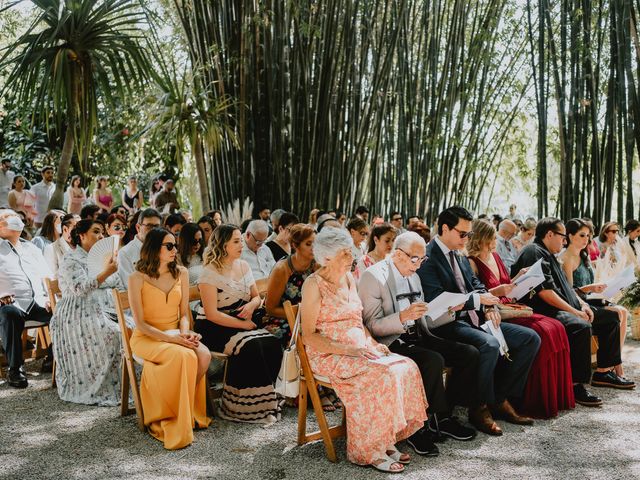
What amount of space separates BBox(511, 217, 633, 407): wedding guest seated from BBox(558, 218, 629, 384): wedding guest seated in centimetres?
10

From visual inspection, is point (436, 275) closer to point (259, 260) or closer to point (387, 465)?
point (387, 465)

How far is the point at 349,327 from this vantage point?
10.0ft

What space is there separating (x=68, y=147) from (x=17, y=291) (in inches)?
80.8

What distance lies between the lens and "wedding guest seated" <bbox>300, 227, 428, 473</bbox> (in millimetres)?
2881

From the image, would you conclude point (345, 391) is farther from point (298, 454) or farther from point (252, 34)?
point (252, 34)

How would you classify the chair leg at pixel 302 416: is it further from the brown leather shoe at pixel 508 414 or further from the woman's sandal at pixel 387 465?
the brown leather shoe at pixel 508 414

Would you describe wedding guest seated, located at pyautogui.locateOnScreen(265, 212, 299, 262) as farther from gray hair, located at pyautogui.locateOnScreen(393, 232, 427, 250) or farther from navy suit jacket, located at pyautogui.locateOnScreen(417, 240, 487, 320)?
gray hair, located at pyautogui.locateOnScreen(393, 232, 427, 250)

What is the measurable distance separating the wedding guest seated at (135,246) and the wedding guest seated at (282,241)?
996mm

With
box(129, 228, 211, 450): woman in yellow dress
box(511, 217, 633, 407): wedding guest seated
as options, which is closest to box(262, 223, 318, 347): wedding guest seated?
box(129, 228, 211, 450): woman in yellow dress

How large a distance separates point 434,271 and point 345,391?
0.94 metres

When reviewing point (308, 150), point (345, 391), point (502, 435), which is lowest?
point (502, 435)

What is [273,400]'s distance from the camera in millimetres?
3553

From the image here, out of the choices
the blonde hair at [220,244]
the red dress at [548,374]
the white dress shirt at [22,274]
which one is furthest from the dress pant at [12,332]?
the red dress at [548,374]

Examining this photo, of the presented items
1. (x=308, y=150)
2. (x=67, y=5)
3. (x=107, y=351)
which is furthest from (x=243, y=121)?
(x=107, y=351)
